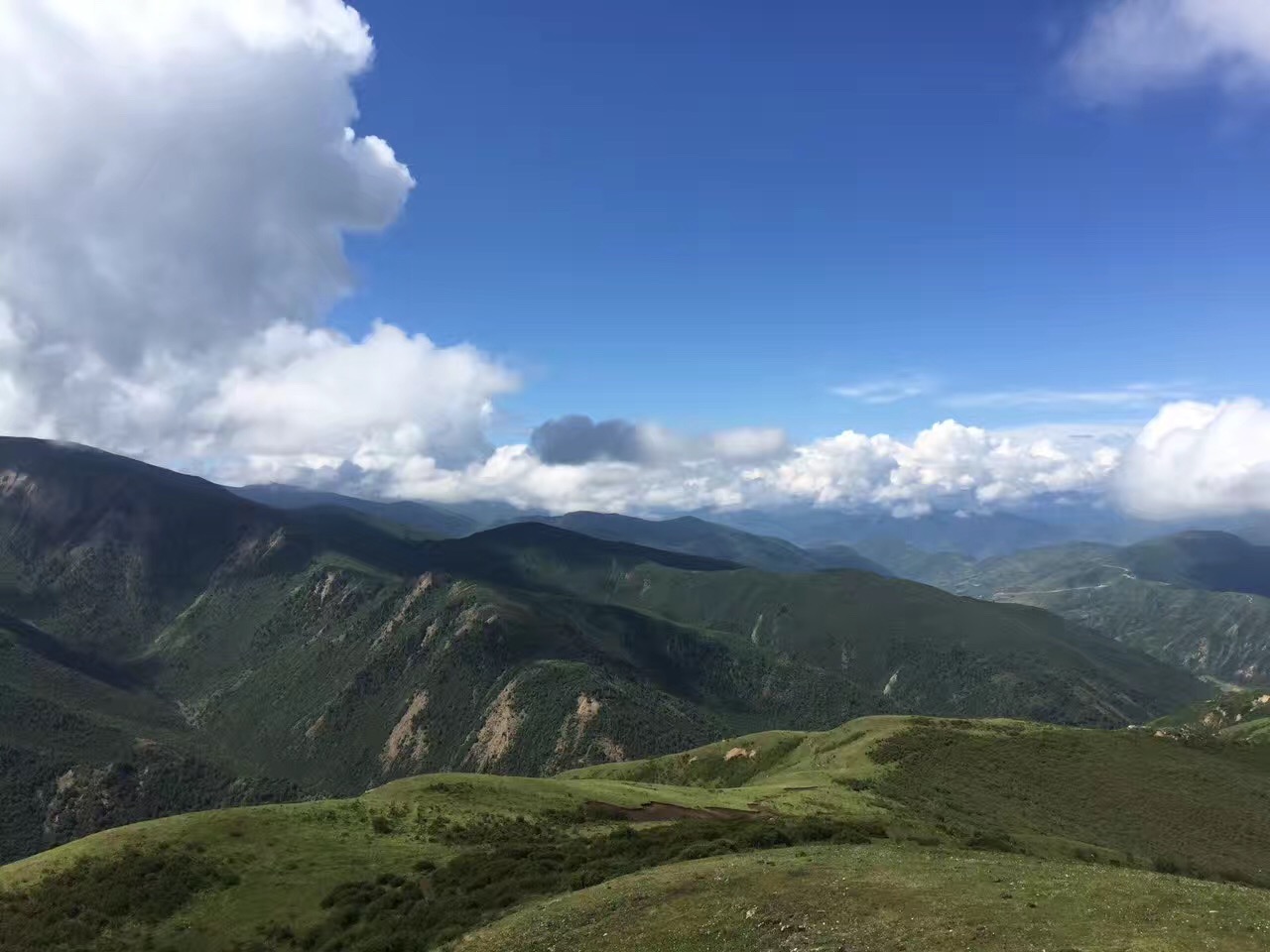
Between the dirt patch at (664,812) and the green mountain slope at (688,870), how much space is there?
0.47 meters

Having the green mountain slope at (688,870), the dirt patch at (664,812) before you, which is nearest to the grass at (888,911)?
the green mountain slope at (688,870)

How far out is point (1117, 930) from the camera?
116 ft

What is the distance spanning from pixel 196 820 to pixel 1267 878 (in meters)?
121

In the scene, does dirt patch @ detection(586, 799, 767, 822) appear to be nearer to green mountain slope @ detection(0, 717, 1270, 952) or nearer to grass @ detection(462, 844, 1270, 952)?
green mountain slope @ detection(0, 717, 1270, 952)

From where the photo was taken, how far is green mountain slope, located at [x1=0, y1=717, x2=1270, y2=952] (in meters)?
39.5

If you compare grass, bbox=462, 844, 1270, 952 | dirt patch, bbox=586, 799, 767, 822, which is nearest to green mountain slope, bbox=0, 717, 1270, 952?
grass, bbox=462, 844, 1270, 952

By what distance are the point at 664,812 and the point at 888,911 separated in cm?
5789

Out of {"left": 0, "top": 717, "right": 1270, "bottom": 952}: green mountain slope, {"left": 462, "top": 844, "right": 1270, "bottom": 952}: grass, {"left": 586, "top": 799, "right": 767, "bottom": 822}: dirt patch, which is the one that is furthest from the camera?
{"left": 586, "top": 799, "right": 767, "bottom": 822}: dirt patch

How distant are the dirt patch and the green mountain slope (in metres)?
0.47

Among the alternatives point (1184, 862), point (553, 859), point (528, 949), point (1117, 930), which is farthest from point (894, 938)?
point (1184, 862)

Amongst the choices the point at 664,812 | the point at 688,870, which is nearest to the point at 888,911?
the point at 688,870

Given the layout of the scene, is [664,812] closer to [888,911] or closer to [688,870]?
[688,870]

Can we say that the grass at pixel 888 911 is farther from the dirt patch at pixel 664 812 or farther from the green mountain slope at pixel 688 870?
the dirt patch at pixel 664 812

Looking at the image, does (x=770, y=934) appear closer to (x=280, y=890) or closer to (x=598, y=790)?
(x=280, y=890)
